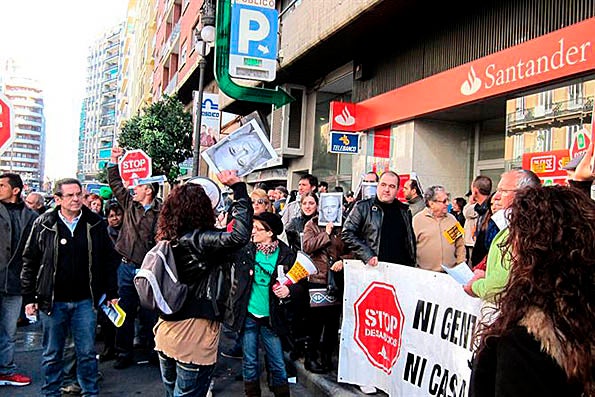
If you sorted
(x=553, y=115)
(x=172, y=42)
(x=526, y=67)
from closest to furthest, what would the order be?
(x=526, y=67) → (x=553, y=115) → (x=172, y=42)

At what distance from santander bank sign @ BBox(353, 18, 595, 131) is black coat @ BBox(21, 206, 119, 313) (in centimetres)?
606

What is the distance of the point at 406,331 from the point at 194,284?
6.32 ft

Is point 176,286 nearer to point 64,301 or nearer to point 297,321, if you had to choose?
point 64,301

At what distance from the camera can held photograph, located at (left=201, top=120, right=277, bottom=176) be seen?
3.91m

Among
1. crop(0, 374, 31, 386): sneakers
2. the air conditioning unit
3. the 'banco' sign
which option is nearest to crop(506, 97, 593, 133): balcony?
the 'banco' sign

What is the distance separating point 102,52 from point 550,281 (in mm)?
153968


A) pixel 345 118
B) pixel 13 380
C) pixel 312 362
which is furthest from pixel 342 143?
pixel 13 380

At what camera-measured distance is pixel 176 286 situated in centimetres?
328

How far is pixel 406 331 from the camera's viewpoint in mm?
4395

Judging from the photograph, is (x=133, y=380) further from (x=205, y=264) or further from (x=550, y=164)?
(x=550, y=164)

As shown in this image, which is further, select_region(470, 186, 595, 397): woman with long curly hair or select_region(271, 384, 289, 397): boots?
select_region(271, 384, 289, 397): boots

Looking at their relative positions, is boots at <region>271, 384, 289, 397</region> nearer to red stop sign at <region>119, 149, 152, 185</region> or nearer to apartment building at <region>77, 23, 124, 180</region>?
red stop sign at <region>119, 149, 152, 185</region>

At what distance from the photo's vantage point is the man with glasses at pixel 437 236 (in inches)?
224

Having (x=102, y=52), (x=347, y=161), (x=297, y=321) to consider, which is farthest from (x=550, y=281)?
(x=102, y=52)
